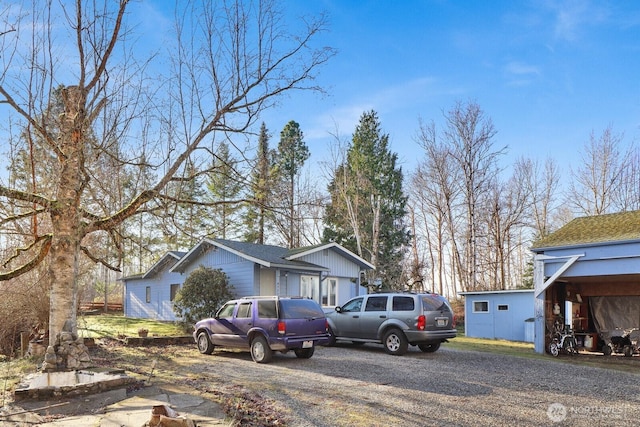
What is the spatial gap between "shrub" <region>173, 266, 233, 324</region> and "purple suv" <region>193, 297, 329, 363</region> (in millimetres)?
7120

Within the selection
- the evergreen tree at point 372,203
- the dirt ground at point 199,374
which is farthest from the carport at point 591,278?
the evergreen tree at point 372,203

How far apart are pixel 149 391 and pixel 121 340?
29.6ft

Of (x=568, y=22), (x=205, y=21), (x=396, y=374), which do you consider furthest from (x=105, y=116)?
(x=568, y=22)

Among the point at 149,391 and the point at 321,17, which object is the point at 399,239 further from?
the point at 149,391

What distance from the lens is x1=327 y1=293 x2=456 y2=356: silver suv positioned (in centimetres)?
1381

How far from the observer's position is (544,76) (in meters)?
18.9

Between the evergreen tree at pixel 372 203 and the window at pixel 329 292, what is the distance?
37.7 ft

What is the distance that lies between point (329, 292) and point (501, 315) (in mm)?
9094

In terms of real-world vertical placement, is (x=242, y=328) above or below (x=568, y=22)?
below

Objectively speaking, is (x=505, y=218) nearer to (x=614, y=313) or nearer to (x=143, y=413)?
(x=614, y=313)

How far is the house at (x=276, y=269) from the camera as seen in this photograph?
21.7m

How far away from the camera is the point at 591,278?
18.0m

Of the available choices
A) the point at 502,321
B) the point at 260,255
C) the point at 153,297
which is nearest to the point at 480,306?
the point at 502,321

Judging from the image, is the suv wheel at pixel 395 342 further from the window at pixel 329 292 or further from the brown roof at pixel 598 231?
the window at pixel 329 292
